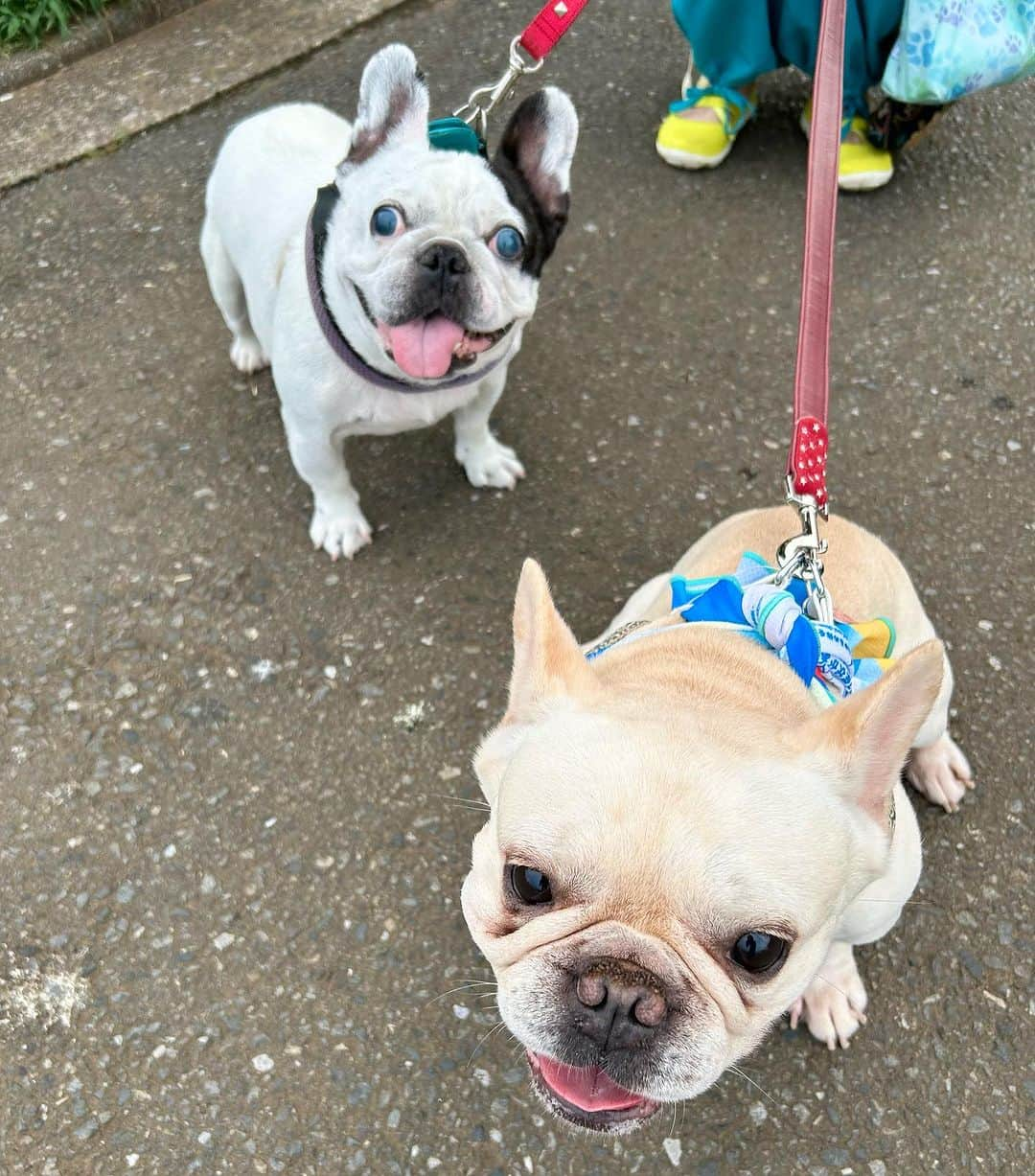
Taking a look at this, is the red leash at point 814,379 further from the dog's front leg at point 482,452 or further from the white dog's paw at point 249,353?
the white dog's paw at point 249,353

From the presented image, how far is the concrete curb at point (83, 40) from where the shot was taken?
438 centimetres

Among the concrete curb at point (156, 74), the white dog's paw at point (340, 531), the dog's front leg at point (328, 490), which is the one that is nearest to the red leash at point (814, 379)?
the dog's front leg at point (328, 490)

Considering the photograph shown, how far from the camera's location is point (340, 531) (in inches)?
118

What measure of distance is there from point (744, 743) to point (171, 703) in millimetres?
1805

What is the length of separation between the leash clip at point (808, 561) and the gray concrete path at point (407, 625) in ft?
3.12

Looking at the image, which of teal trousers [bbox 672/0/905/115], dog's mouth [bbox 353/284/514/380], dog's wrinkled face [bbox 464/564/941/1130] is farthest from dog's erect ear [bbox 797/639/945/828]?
teal trousers [bbox 672/0/905/115]

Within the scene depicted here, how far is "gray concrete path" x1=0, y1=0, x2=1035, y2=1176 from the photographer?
211 cm

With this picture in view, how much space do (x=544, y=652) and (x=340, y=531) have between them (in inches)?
59.8

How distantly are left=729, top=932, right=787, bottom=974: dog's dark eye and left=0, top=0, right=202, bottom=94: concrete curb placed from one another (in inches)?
189

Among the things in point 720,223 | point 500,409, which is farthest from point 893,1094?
point 720,223

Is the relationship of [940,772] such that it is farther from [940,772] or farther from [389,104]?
[389,104]

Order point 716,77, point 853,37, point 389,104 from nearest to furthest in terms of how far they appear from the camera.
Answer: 1. point 389,104
2. point 853,37
3. point 716,77

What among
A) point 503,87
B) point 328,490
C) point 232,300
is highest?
point 503,87

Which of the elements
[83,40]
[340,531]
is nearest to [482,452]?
[340,531]
